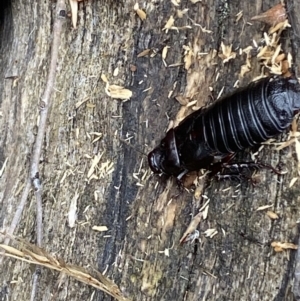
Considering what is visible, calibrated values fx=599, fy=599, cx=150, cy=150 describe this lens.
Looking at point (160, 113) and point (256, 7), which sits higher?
point (256, 7)

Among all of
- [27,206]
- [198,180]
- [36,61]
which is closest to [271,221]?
[198,180]

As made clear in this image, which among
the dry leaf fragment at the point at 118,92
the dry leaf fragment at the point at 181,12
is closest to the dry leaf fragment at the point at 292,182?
the dry leaf fragment at the point at 118,92

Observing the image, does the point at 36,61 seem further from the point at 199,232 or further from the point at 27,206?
the point at 199,232

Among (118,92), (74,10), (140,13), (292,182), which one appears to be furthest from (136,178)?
(74,10)

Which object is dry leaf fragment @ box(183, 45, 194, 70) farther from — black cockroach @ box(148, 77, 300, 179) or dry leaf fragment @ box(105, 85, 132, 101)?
dry leaf fragment @ box(105, 85, 132, 101)

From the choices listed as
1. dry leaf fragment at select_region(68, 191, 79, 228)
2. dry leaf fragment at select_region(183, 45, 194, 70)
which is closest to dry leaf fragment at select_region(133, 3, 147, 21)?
dry leaf fragment at select_region(183, 45, 194, 70)

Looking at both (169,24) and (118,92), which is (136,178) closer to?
(118,92)
